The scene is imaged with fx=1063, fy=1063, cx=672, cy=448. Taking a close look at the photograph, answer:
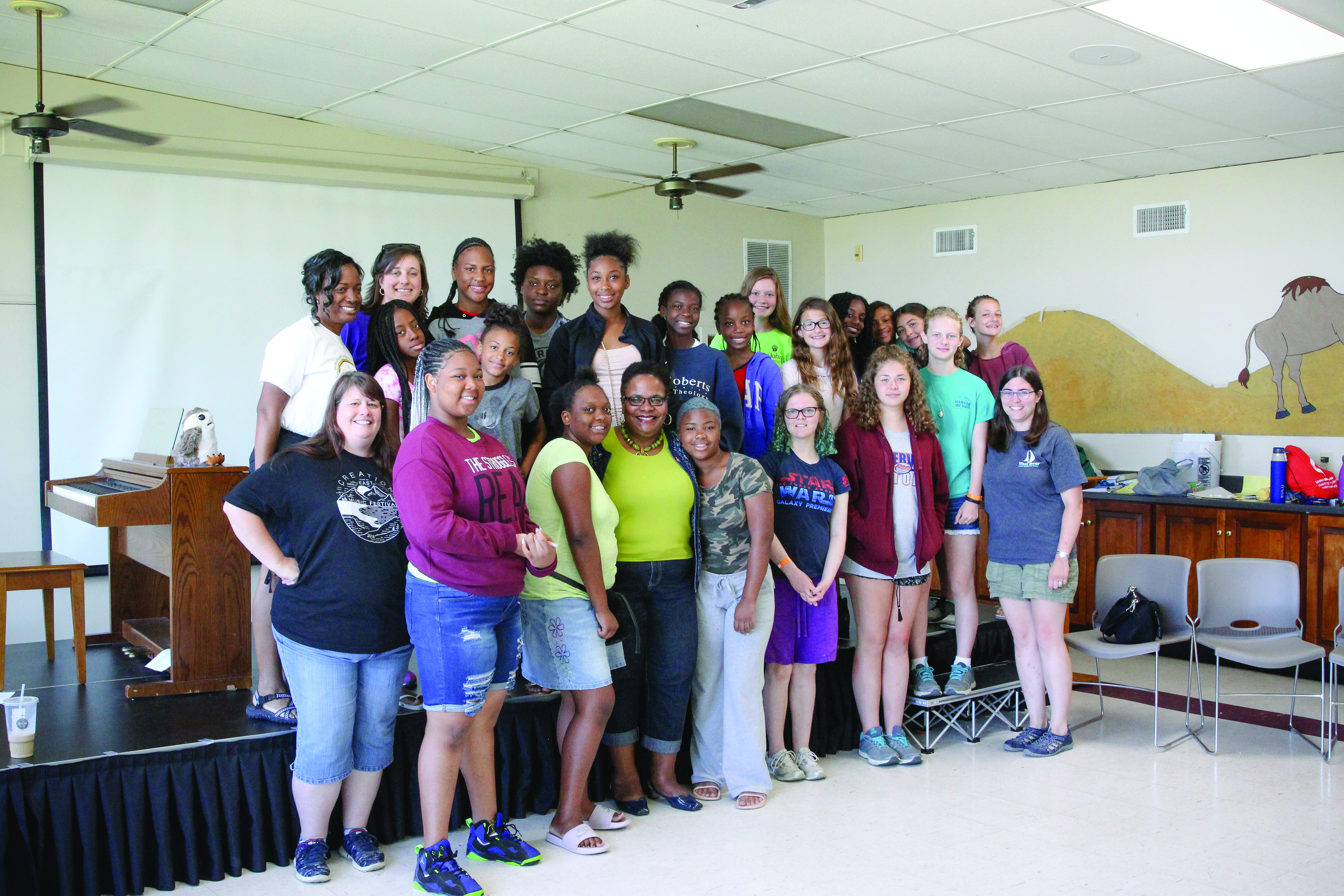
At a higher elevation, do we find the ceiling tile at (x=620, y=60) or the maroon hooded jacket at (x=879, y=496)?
the ceiling tile at (x=620, y=60)

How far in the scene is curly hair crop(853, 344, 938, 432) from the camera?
4047 millimetres

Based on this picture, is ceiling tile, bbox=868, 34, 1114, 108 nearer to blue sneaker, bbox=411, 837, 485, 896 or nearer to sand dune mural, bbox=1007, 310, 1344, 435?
sand dune mural, bbox=1007, 310, 1344, 435

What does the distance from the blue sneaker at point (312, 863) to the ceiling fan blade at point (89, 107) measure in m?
4.11

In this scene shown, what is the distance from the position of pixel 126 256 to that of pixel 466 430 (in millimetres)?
3759

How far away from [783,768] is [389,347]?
2024mm

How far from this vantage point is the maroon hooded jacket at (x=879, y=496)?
3.93 m

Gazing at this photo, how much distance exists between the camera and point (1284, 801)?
366 centimetres

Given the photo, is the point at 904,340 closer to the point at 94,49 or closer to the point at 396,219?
the point at 396,219

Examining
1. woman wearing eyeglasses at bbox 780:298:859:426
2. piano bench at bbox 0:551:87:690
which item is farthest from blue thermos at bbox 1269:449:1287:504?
piano bench at bbox 0:551:87:690

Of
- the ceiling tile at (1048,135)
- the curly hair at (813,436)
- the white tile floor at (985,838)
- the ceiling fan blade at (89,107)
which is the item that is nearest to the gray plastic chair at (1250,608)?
the white tile floor at (985,838)

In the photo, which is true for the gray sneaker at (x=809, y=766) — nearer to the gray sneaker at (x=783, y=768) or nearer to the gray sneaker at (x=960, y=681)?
the gray sneaker at (x=783, y=768)

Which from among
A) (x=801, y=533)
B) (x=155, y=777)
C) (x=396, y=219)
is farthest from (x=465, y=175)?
(x=155, y=777)

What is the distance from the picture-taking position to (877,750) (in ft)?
13.2

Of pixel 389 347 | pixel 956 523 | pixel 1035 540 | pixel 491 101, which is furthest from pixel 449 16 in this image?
pixel 1035 540
